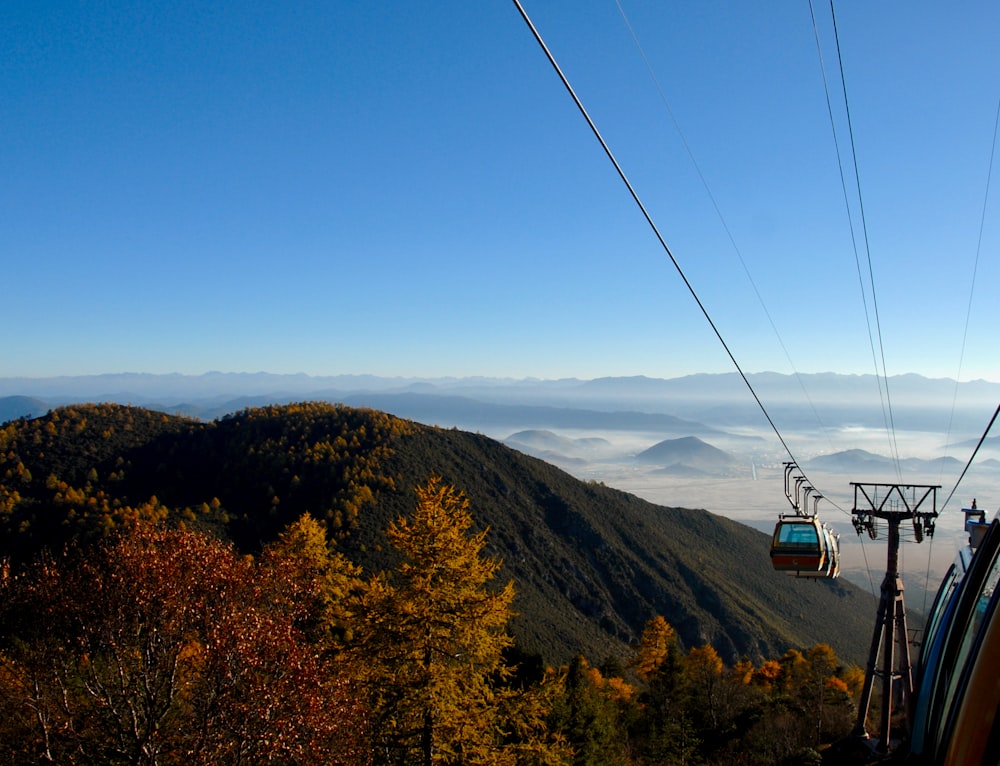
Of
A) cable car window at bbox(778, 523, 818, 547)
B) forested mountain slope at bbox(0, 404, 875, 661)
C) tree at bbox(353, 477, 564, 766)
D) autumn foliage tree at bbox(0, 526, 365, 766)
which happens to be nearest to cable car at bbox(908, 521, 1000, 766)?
cable car window at bbox(778, 523, 818, 547)

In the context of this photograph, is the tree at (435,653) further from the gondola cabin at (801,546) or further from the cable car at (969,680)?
the gondola cabin at (801,546)

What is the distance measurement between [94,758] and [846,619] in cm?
11528

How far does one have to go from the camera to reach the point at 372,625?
13109mm

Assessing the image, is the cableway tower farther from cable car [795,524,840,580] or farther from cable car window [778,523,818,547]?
cable car window [778,523,818,547]

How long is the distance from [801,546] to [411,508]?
2790 inches

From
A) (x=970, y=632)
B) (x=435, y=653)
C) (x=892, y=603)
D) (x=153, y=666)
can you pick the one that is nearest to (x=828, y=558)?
(x=892, y=603)

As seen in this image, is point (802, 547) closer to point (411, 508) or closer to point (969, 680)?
point (969, 680)

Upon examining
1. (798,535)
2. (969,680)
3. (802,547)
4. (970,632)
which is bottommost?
(802,547)

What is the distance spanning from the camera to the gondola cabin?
63.6ft

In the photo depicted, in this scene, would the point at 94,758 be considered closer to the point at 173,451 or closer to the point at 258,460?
the point at 258,460

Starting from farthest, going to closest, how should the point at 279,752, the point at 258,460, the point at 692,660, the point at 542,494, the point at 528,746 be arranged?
the point at 542,494, the point at 258,460, the point at 692,660, the point at 528,746, the point at 279,752

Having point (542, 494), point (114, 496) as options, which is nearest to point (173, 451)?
point (114, 496)

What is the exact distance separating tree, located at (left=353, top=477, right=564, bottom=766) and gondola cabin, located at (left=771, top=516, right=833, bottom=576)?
10142 mm

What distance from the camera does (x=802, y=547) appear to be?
19516mm
